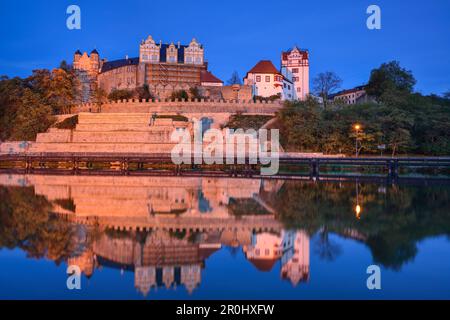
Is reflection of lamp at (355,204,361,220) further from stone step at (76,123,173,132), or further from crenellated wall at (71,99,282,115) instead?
crenellated wall at (71,99,282,115)

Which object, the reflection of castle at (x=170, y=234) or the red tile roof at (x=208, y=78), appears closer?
the reflection of castle at (x=170, y=234)

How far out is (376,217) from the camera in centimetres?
1077

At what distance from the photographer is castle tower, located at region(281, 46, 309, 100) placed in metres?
61.6

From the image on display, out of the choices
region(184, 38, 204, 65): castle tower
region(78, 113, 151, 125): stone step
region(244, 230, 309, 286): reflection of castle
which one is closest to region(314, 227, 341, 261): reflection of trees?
region(244, 230, 309, 286): reflection of castle

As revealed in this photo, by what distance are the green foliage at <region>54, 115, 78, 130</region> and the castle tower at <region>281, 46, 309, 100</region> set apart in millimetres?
28361

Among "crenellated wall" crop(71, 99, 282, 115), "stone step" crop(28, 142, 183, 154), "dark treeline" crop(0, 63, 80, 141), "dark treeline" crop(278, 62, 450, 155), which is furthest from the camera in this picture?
"dark treeline" crop(0, 63, 80, 141)

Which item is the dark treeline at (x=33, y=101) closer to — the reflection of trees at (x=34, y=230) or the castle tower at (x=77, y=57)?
the castle tower at (x=77, y=57)

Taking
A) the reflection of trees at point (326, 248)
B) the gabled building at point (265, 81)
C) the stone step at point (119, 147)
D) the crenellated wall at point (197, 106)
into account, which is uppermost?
the gabled building at point (265, 81)

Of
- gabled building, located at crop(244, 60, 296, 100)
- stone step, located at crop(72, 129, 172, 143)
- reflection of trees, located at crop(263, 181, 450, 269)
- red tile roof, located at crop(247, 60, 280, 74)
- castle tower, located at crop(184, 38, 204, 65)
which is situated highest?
castle tower, located at crop(184, 38, 204, 65)

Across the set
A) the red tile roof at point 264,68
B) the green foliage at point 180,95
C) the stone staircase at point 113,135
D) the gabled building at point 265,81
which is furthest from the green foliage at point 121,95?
the red tile roof at point 264,68

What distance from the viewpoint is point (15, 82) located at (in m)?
55.4

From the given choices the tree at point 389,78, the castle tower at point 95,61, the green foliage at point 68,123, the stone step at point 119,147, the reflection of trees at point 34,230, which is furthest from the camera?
the castle tower at point 95,61

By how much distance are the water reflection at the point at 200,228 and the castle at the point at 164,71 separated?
40.2 meters

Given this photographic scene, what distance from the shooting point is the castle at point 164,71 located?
181 ft
